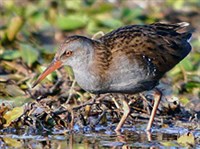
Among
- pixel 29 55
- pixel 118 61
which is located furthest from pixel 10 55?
pixel 118 61

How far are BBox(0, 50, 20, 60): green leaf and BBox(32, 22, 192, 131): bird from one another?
2.48 metres

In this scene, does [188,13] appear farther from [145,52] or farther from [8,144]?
[8,144]

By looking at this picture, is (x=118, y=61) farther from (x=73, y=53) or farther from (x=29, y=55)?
(x=29, y=55)

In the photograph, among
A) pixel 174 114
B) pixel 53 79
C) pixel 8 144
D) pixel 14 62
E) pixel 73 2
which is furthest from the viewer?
pixel 73 2

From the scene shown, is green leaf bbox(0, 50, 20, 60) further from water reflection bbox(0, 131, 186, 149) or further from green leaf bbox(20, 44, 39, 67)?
water reflection bbox(0, 131, 186, 149)

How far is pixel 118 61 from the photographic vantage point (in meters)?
8.80

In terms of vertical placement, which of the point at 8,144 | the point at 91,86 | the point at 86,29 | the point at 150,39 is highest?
the point at 86,29

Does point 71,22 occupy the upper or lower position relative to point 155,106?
upper

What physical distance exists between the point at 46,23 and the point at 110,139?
6718mm

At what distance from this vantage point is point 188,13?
1595cm

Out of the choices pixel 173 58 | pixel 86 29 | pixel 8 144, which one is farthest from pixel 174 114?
pixel 86 29

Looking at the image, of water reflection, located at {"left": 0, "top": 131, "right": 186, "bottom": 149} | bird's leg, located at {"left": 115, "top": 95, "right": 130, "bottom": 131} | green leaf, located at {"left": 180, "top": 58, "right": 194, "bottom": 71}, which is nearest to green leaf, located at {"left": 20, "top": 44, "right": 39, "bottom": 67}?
green leaf, located at {"left": 180, "top": 58, "right": 194, "bottom": 71}

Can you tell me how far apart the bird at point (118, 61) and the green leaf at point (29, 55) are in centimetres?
239

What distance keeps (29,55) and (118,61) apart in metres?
2.93
